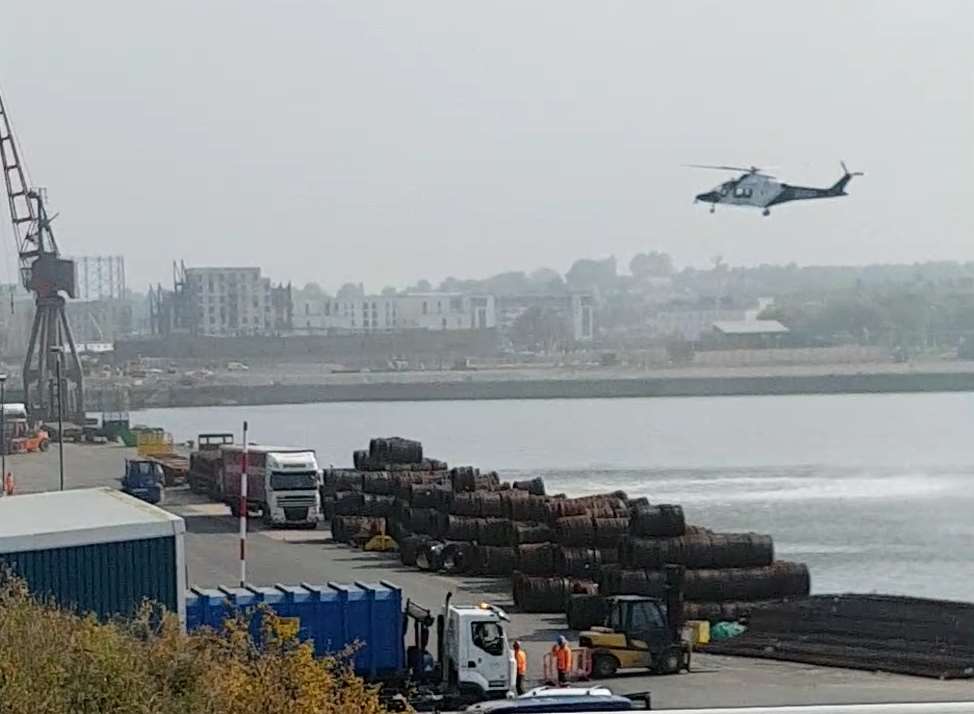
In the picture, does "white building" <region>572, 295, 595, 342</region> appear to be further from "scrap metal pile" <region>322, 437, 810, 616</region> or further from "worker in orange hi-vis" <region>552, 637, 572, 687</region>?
"worker in orange hi-vis" <region>552, 637, 572, 687</region>

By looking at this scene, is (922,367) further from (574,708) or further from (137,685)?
(137,685)

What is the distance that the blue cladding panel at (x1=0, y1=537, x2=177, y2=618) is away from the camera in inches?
241

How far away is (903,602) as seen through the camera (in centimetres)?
1002

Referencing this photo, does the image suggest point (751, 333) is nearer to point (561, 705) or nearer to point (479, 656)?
point (479, 656)

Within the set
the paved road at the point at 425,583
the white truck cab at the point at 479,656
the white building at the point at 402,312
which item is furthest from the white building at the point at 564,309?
the white truck cab at the point at 479,656

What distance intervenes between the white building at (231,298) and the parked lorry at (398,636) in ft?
11.6

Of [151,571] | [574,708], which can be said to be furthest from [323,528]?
[574,708]

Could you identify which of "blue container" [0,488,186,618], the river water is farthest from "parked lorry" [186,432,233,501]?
"blue container" [0,488,186,618]

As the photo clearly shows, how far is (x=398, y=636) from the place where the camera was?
24.3ft

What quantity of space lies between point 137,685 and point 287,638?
1179mm

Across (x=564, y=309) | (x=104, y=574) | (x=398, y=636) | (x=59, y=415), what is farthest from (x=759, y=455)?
(x=104, y=574)

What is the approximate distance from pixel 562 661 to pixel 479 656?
0.70 meters

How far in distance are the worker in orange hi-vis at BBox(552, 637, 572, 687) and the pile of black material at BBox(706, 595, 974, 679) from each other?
1518 mm

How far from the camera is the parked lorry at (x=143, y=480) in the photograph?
388 inches
